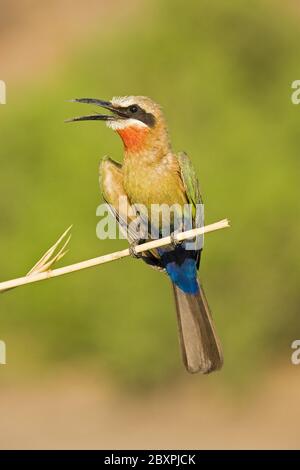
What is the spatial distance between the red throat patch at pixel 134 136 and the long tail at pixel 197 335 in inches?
13.5

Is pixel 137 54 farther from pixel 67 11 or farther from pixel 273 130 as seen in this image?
pixel 67 11

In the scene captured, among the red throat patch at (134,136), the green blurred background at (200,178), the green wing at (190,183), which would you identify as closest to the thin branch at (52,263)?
the red throat patch at (134,136)

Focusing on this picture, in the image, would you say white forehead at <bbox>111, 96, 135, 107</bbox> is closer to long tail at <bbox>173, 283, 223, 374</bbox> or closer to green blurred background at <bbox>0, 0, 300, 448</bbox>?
long tail at <bbox>173, 283, 223, 374</bbox>

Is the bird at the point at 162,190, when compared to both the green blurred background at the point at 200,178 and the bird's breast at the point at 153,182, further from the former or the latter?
the green blurred background at the point at 200,178

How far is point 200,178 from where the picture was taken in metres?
4.46

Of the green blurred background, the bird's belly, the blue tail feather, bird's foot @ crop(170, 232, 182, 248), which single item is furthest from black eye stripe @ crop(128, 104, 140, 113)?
the green blurred background

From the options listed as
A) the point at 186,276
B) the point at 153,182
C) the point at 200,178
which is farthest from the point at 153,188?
the point at 200,178

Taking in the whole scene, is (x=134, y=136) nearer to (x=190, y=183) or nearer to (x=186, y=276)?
(x=190, y=183)

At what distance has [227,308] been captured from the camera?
501 centimetres

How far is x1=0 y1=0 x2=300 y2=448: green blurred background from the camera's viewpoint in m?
4.68

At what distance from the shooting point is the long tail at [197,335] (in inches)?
79.7

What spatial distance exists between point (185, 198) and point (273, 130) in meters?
2.76

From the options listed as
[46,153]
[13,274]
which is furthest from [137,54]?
[13,274]

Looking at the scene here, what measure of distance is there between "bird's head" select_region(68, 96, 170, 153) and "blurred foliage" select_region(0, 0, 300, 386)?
7.36 ft
